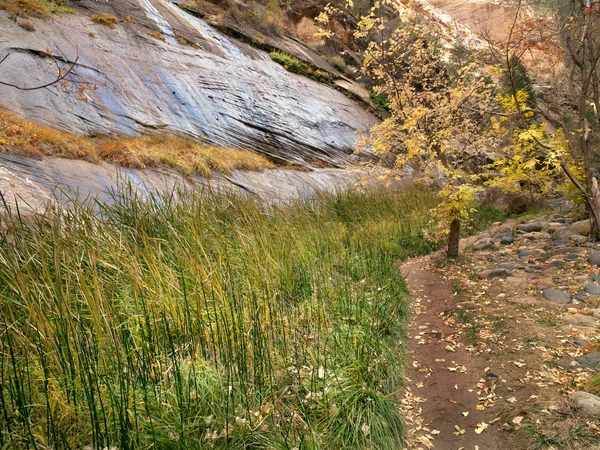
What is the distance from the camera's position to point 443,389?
310cm

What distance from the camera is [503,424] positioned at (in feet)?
8.29

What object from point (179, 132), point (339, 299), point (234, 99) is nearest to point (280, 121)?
point (234, 99)

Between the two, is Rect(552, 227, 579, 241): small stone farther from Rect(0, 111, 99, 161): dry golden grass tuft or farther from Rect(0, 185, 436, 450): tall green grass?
Rect(0, 111, 99, 161): dry golden grass tuft

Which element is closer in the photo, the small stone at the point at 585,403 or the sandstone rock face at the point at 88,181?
the small stone at the point at 585,403

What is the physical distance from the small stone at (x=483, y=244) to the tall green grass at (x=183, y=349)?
3.93m

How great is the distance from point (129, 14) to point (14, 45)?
5522 millimetres

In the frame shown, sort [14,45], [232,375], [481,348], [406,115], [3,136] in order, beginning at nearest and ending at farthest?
[232,375] → [481,348] → [406,115] → [3,136] → [14,45]

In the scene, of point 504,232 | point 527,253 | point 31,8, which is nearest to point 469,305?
point 527,253

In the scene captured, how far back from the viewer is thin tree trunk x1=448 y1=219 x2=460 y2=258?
21.7ft

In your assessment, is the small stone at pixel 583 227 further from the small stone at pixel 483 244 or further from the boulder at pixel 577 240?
the small stone at pixel 483 244

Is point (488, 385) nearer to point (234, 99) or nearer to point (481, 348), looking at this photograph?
point (481, 348)

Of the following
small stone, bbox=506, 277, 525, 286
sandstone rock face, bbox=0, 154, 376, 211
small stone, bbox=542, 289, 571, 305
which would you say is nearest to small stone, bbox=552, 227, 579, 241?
small stone, bbox=506, 277, 525, 286

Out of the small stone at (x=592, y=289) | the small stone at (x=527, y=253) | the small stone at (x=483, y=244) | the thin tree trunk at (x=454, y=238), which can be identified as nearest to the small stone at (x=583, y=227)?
the small stone at (x=527, y=253)

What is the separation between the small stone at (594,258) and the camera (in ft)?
16.1
